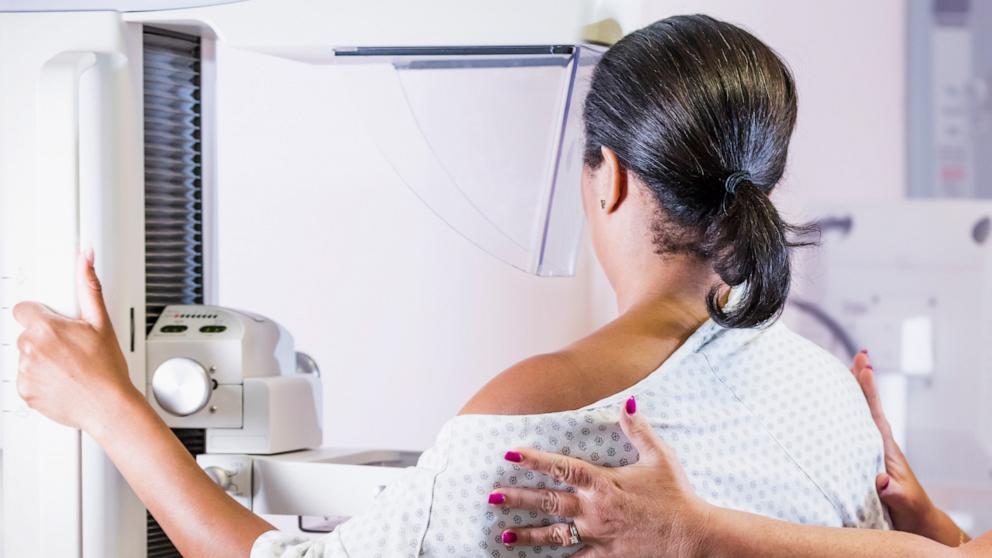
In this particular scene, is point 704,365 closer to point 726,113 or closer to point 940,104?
point 726,113

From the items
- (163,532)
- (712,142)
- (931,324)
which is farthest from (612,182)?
(931,324)

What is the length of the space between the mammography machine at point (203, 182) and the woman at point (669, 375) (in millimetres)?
129

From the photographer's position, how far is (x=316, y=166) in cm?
218

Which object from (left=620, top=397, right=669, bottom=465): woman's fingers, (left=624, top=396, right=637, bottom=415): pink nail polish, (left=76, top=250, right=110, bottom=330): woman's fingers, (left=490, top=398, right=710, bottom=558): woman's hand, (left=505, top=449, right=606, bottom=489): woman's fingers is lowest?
Result: (left=490, top=398, right=710, bottom=558): woman's hand

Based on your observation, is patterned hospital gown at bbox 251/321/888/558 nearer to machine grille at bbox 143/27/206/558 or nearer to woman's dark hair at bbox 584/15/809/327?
woman's dark hair at bbox 584/15/809/327

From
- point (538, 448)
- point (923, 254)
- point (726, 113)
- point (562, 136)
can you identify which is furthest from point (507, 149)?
point (923, 254)

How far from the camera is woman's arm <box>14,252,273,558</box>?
933 millimetres

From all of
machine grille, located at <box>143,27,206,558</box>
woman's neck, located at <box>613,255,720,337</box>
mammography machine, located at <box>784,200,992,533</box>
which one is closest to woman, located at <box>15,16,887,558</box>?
woman's neck, located at <box>613,255,720,337</box>

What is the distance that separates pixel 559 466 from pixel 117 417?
459 mm

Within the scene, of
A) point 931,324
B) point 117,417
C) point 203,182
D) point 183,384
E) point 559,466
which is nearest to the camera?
point 559,466

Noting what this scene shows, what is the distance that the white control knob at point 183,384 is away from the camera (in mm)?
1109

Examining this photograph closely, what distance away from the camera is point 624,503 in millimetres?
774

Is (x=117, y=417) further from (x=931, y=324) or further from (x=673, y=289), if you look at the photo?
(x=931, y=324)

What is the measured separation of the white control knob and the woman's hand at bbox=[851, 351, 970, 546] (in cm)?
65
